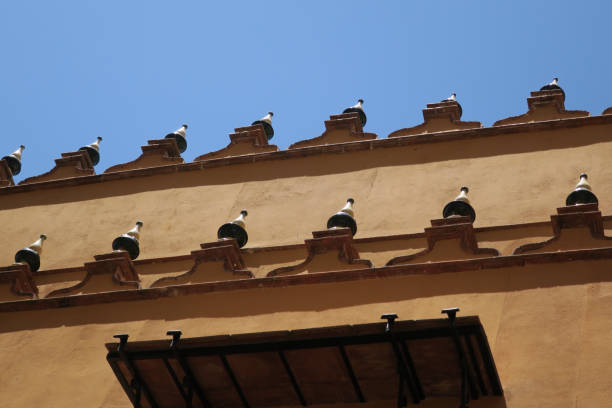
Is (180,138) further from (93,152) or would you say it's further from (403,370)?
(403,370)

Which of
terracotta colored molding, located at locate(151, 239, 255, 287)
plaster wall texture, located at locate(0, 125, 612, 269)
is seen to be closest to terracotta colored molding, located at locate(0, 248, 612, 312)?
terracotta colored molding, located at locate(151, 239, 255, 287)

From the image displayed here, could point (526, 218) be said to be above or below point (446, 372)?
above

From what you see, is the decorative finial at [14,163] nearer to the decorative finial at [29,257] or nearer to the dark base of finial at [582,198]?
the decorative finial at [29,257]

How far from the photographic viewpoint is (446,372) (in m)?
11.4

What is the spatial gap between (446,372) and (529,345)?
3.75 feet

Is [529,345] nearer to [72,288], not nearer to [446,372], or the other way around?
[446,372]

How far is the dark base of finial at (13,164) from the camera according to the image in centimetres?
2222

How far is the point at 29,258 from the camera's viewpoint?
1775cm

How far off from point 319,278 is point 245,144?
6.54 metres

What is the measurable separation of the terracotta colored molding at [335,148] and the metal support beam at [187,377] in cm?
796

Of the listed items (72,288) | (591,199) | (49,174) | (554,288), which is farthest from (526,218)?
(49,174)

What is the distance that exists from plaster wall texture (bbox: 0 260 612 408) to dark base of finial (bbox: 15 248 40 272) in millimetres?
1932

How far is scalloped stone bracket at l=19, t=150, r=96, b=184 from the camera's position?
21203 millimetres

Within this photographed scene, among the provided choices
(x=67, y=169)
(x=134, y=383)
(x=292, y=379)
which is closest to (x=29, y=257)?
(x=67, y=169)
